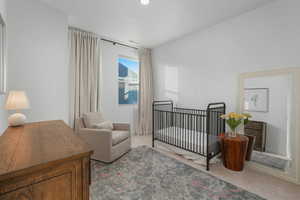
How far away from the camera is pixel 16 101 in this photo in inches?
58.8

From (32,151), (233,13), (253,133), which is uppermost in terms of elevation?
(233,13)

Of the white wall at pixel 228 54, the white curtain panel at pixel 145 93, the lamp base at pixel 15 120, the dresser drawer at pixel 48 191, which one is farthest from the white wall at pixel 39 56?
the white wall at pixel 228 54

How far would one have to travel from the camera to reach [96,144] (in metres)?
2.31

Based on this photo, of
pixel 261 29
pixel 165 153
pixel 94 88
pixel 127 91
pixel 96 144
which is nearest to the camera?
pixel 261 29

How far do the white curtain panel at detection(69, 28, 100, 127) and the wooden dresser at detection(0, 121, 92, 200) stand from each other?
2021 millimetres

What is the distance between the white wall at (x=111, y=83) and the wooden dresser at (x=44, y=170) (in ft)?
8.32

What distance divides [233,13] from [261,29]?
21.1 inches

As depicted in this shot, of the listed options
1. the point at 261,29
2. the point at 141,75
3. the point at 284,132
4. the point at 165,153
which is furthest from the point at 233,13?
the point at 165,153

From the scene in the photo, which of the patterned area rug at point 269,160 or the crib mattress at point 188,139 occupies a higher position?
the crib mattress at point 188,139

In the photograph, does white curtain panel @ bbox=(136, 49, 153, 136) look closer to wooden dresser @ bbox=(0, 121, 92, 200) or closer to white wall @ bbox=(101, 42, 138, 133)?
white wall @ bbox=(101, 42, 138, 133)

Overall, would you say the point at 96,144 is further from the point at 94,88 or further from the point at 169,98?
the point at 169,98

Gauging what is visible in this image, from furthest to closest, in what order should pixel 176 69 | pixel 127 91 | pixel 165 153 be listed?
pixel 127 91, pixel 176 69, pixel 165 153

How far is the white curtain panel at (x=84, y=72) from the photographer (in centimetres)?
274

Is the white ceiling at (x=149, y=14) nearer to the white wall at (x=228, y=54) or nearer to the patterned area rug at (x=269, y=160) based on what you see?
the white wall at (x=228, y=54)
